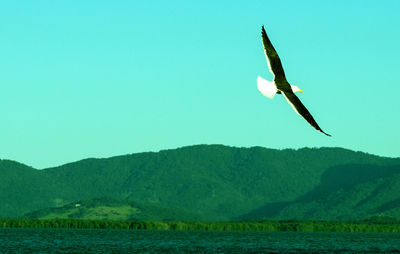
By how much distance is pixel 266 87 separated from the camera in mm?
16203

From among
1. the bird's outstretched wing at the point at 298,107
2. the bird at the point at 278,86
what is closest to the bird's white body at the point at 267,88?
the bird at the point at 278,86

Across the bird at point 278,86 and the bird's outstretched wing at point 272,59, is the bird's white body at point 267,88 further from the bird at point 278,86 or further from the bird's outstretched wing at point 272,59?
the bird's outstretched wing at point 272,59

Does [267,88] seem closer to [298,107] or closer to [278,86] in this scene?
[278,86]

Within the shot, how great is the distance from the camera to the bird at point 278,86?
610 inches

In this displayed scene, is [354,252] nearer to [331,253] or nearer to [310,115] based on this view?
[331,253]

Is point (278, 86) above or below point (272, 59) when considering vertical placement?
below

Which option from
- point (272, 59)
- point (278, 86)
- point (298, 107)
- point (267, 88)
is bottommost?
point (298, 107)

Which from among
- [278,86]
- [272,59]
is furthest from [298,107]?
[272,59]

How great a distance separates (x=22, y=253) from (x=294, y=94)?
371 ft

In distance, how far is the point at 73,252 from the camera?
132m

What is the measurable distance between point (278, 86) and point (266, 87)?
0.40m

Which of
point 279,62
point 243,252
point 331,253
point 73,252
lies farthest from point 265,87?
point 331,253

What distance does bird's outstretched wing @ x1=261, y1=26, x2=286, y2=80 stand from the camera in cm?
1529

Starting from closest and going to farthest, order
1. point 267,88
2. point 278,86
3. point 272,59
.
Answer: point 272,59 → point 267,88 → point 278,86
